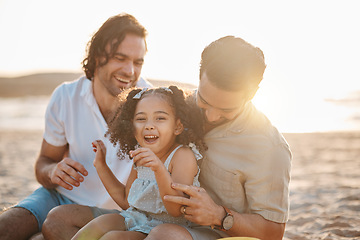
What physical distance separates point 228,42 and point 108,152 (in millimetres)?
1649

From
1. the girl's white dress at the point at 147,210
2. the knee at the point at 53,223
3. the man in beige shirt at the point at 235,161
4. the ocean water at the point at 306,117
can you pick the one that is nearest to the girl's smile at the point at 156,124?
the girl's white dress at the point at 147,210

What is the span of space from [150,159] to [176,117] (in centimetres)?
54

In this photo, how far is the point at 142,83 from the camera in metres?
4.02

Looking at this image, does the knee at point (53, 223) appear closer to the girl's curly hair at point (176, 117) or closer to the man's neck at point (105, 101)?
the girl's curly hair at point (176, 117)

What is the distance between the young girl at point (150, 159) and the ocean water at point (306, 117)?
8758 millimetres

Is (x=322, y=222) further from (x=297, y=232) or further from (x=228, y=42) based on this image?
(x=228, y=42)

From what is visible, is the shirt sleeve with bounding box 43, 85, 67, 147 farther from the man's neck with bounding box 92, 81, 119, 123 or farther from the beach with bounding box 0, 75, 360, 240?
the beach with bounding box 0, 75, 360, 240

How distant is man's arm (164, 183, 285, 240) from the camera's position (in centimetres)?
238

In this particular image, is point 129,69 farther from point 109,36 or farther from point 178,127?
point 178,127

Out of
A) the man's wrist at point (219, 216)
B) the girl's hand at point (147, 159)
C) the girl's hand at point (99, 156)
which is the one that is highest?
the girl's hand at point (147, 159)

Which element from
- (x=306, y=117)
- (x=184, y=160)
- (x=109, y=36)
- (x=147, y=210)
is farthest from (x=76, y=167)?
(x=306, y=117)

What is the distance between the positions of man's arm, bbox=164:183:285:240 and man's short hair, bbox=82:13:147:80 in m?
1.94

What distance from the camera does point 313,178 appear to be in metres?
6.77

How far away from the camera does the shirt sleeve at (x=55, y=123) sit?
12.3 ft
